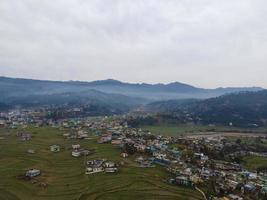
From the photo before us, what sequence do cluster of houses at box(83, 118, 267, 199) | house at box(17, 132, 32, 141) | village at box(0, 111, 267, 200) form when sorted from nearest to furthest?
village at box(0, 111, 267, 200), cluster of houses at box(83, 118, 267, 199), house at box(17, 132, 32, 141)

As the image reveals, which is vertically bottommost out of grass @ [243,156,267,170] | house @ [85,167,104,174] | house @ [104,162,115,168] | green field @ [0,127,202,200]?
grass @ [243,156,267,170]

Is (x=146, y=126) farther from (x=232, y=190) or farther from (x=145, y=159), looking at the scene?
(x=232, y=190)

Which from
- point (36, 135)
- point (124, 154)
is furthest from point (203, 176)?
point (36, 135)

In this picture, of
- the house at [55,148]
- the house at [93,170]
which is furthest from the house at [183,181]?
the house at [55,148]

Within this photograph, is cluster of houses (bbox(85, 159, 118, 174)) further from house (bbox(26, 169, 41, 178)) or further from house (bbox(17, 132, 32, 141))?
house (bbox(17, 132, 32, 141))

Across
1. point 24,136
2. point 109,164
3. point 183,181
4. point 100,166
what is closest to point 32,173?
point 100,166

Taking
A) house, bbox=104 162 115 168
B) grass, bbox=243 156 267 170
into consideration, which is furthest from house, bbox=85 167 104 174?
grass, bbox=243 156 267 170

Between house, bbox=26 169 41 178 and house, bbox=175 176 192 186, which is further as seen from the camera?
house, bbox=26 169 41 178

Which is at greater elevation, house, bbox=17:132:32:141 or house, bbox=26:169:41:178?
house, bbox=17:132:32:141
